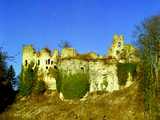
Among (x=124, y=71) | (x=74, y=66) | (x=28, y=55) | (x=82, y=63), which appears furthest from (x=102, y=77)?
(x=28, y=55)

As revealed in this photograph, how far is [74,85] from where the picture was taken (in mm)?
56062

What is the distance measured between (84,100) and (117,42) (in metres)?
11.5

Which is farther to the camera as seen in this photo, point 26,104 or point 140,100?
point 26,104

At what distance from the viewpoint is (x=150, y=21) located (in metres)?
49.2

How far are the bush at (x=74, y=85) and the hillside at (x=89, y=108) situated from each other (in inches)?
44.1

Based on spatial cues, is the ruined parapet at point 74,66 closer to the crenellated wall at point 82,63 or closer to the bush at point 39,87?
the crenellated wall at point 82,63

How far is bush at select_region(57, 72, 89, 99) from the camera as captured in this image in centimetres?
5566

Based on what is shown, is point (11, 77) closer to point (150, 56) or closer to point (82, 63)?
point (82, 63)

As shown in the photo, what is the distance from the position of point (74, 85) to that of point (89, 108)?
7.45 m

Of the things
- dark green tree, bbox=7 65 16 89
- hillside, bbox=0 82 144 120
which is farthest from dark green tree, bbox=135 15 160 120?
dark green tree, bbox=7 65 16 89

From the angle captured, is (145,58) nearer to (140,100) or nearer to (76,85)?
(140,100)

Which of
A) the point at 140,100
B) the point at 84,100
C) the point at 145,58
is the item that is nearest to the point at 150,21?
the point at 145,58

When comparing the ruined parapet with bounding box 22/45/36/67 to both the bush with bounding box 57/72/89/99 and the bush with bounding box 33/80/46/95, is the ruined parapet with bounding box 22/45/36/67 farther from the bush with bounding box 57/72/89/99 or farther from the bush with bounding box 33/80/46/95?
the bush with bounding box 57/72/89/99

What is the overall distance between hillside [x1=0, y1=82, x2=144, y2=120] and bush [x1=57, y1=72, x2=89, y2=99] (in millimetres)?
1119
